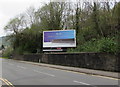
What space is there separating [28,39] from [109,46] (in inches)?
1479

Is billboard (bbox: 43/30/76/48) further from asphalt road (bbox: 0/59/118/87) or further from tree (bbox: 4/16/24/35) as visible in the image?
tree (bbox: 4/16/24/35)

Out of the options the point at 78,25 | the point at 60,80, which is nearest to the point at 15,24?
the point at 78,25

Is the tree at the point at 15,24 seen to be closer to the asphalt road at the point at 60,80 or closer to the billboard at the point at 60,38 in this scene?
the billboard at the point at 60,38

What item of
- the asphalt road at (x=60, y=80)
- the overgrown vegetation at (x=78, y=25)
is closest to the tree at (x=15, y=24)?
the overgrown vegetation at (x=78, y=25)

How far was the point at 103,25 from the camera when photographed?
98.0 feet

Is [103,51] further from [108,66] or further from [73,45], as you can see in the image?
[73,45]

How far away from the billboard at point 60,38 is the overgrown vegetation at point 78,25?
50.6 inches

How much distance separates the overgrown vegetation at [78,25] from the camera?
2494cm

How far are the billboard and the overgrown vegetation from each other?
128 centimetres

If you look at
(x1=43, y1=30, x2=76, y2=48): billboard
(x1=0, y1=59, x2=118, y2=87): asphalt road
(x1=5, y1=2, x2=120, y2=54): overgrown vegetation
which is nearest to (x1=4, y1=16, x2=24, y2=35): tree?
(x1=5, y1=2, x2=120, y2=54): overgrown vegetation

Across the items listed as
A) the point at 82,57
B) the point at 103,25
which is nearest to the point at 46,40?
the point at 103,25

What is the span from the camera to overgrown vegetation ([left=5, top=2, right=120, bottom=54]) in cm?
2494

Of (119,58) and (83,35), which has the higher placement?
(83,35)

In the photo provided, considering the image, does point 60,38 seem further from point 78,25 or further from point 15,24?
point 15,24
